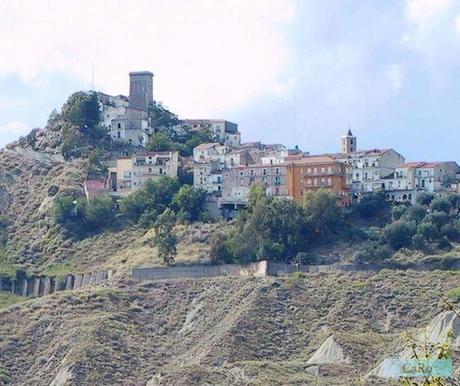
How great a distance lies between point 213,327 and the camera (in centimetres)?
8894

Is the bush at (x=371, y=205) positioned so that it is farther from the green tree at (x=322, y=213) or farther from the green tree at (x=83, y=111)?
the green tree at (x=83, y=111)

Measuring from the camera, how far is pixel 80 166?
118 m

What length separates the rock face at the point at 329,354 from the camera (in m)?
80.4

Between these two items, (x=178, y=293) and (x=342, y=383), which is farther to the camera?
(x=178, y=293)

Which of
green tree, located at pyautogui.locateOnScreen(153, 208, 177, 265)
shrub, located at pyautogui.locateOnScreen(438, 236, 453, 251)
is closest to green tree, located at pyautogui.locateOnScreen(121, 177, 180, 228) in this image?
green tree, located at pyautogui.locateOnScreen(153, 208, 177, 265)

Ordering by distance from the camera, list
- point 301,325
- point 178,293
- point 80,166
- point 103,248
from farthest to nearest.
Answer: point 80,166 < point 103,248 < point 178,293 < point 301,325

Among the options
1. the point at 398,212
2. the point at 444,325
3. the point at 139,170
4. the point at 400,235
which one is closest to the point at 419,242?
the point at 400,235

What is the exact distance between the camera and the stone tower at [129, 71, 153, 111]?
126 m

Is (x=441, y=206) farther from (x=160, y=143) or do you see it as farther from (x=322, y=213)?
(x=160, y=143)

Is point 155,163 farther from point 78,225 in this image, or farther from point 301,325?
point 301,325

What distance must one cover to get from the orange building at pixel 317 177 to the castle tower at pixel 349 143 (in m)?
10.2

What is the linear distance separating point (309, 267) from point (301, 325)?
302 inches

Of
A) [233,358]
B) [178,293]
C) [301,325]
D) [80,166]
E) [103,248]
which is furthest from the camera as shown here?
[80,166]

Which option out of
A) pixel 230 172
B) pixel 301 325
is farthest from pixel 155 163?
pixel 301 325
